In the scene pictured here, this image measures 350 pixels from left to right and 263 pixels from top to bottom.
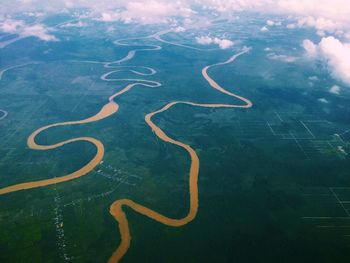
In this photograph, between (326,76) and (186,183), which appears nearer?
(186,183)

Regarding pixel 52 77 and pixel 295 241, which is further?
pixel 52 77

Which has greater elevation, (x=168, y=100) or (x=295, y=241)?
(x=295, y=241)

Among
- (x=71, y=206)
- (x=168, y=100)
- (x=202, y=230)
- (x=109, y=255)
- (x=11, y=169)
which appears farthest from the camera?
(x=168, y=100)

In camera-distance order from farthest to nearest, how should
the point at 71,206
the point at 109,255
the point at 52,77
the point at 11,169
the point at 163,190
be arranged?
the point at 52,77, the point at 11,169, the point at 163,190, the point at 71,206, the point at 109,255

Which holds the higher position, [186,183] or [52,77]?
[186,183]

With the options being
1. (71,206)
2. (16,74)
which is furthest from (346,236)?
(16,74)

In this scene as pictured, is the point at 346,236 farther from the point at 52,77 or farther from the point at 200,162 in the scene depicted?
the point at 52,77

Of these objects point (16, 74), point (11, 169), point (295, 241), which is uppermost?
point (295, 241)

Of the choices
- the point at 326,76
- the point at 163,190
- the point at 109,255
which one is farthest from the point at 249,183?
the point at 326,76

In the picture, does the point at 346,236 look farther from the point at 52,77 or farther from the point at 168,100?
the point at 52,77
